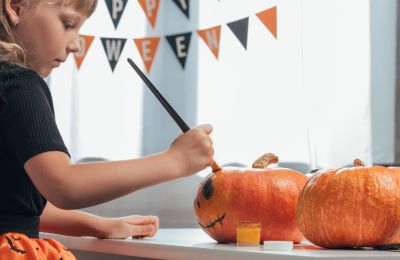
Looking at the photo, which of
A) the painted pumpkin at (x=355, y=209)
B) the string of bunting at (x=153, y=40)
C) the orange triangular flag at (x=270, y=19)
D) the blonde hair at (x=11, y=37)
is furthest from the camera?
the string of bunting at (x=153, y=40)

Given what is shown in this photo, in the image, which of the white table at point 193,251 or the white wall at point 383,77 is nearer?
the white table at point 193,251

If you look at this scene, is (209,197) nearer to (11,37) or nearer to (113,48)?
(11,37)

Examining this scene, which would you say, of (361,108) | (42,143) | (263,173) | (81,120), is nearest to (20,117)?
(42,143)

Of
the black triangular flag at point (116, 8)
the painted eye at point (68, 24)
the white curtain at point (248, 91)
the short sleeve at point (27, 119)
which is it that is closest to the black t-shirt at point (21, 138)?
the short sleeve at point (27, 119)

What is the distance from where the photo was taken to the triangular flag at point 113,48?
2268mm

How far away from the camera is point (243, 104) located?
6.56ft

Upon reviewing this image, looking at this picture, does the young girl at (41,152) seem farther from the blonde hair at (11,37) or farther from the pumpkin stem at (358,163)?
the pumpkin stem at (358,163)

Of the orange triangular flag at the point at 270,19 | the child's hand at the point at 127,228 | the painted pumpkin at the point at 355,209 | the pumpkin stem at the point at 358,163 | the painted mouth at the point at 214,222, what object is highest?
the orange triangular flag at the point at 270,19

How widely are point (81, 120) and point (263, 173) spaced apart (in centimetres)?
138

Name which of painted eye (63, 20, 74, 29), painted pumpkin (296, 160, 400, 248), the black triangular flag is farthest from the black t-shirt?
the black triangular flag

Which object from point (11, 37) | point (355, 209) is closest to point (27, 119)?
point (11, 37)

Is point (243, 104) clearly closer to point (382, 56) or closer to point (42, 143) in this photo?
point (382, 56)

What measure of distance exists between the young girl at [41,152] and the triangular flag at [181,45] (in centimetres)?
115

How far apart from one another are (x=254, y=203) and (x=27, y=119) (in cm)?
31
